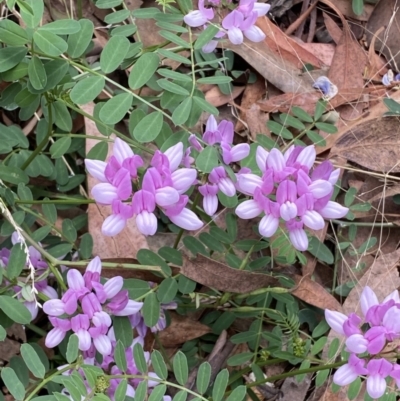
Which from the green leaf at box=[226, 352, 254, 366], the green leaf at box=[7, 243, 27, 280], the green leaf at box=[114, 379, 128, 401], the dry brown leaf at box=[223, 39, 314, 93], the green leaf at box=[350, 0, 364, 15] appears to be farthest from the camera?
the green leaf at box=[350, 0, 364, 15]

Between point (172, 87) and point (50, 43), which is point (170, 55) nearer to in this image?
point (172, 87)

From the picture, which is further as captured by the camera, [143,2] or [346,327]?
[143,2]

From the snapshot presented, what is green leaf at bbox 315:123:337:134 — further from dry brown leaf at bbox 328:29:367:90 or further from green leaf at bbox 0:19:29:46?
green leaf at bbox 0:19:29:46

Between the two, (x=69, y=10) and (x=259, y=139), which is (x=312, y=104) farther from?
(x=69, y=10)

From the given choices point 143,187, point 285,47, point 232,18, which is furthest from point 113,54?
point 285,47

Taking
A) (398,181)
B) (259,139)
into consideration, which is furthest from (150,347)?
(398,181)

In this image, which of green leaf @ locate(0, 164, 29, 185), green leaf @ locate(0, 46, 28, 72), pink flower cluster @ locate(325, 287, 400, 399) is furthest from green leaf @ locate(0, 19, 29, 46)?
pink flower cluster @ locate(325, 287, 400, 399)
